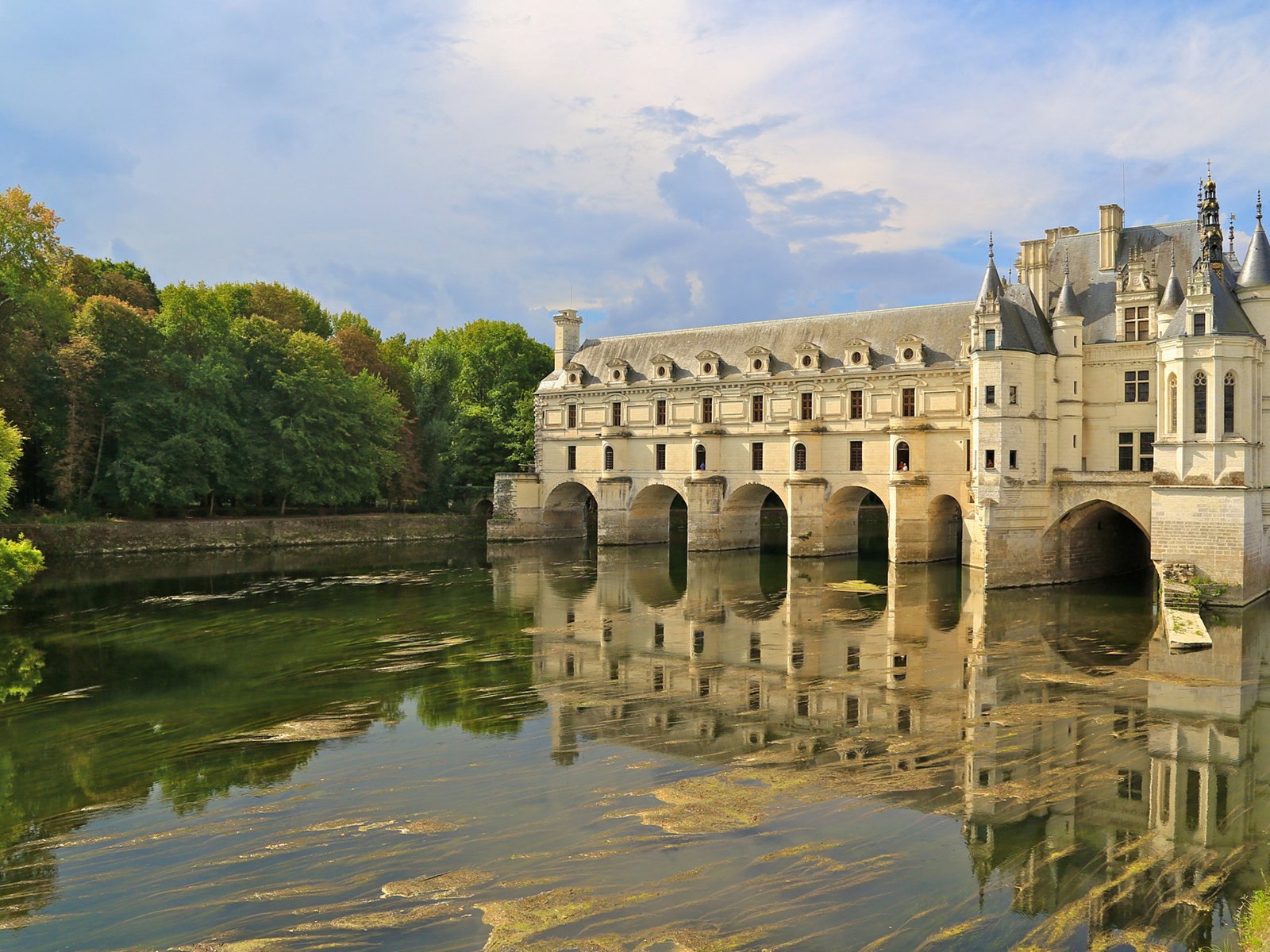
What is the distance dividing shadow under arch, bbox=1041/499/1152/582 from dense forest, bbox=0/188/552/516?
28475 millimetres

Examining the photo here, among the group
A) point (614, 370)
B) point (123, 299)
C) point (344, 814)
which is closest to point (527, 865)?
point (344, 814)

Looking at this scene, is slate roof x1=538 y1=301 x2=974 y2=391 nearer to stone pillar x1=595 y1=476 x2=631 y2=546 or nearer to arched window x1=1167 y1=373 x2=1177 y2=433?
stone pillar x1=595 y1=476 x2=631 y2=546

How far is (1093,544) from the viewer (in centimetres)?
3169

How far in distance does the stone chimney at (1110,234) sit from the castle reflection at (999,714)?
10.6m

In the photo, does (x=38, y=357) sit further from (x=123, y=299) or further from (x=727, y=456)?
(x=727, y=456)

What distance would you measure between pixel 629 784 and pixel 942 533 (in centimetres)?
2742

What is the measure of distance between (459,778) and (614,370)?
34876 mm

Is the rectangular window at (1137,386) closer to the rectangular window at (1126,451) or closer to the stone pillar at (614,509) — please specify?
the rectangular window at (1126,451)

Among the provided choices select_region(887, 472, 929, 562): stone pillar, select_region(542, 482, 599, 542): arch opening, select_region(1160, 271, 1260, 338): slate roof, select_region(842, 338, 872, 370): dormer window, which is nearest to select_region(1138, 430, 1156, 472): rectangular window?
select_region(1160, 271, 1260, 338): slate roof

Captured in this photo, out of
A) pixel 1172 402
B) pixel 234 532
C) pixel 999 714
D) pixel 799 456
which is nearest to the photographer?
pixel 999 714

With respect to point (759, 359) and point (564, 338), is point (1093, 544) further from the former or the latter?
point (564, 338)

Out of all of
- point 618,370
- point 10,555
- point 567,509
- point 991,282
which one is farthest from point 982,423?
point 10,555

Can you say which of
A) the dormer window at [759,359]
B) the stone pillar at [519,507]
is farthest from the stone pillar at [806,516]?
the stone pillar at [519,507]

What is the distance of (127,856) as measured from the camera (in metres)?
9.88
